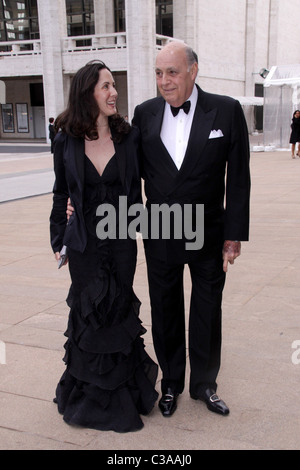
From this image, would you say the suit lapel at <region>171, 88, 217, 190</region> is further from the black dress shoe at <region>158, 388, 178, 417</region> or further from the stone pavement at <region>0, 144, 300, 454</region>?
the stone pavement at <region>0, 144, 300, 454</region>

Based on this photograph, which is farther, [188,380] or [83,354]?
[188,380]

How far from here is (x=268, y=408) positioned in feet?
9.57

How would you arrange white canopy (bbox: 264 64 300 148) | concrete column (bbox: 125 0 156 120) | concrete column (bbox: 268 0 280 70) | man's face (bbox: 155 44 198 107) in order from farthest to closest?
concrete column (bbox: 268 0 280 70)
concrete column (bbox: 125 0 156 120)
white canopy (bbox: 264 64 300 148)
man's face (bbox: 155 44 198 107)

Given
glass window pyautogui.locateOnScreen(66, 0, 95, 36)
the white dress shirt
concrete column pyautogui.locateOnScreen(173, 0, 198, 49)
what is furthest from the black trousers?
glass window pyautogui.locateOnScreen(66, 0, 95, 36)

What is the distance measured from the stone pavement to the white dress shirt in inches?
55.4

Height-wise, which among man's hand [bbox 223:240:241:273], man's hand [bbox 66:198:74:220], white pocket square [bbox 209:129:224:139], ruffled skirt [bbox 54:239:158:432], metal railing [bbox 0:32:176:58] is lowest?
ruffled skirt [bbox 54:239:158:432]

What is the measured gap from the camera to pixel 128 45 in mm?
28828

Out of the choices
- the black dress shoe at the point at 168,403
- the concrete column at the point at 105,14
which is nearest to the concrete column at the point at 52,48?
the concrete column at the point at 105,14

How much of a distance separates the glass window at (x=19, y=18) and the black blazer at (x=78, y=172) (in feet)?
133

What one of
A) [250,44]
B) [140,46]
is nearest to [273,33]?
[250,44]

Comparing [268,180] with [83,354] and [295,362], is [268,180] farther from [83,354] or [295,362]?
[83,354]

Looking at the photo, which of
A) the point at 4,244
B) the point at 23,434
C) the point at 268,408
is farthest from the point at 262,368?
the point at 4,244

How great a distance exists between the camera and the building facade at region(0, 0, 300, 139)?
2920 centimetres

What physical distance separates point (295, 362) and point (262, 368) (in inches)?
9.5
